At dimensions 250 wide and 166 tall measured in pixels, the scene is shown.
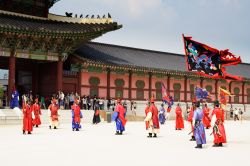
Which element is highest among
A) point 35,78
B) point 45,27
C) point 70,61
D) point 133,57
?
point 45,27

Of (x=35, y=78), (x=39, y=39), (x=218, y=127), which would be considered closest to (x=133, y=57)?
(x=35, y=78)

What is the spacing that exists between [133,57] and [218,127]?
26.6 metres

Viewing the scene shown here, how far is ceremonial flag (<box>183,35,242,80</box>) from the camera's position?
13633 millimetres

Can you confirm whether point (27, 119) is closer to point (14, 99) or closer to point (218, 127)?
point (218, 127)

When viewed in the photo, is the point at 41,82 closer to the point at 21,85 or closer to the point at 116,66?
the point at 21,85

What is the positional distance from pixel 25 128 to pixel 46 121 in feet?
26.2

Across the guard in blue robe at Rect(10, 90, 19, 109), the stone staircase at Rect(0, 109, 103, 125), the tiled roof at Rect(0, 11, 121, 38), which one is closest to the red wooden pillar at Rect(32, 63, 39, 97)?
the tiled roof at Rect(0, 11, 121, 38)

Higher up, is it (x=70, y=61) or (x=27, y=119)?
(x=70, y=61)

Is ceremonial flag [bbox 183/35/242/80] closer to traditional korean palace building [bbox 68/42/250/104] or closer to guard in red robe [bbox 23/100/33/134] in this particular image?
guard in red robe [bbox 23/100/33/134]

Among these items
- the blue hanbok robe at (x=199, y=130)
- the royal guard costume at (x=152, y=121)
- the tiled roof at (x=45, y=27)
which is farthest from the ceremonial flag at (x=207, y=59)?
the tiled roof at (x=45, y=27)

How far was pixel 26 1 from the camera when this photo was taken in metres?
30.5

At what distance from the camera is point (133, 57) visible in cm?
3856

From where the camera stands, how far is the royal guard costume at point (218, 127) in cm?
1207

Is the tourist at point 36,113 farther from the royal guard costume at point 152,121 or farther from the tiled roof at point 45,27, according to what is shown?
the royal guard costume at point 152,121
